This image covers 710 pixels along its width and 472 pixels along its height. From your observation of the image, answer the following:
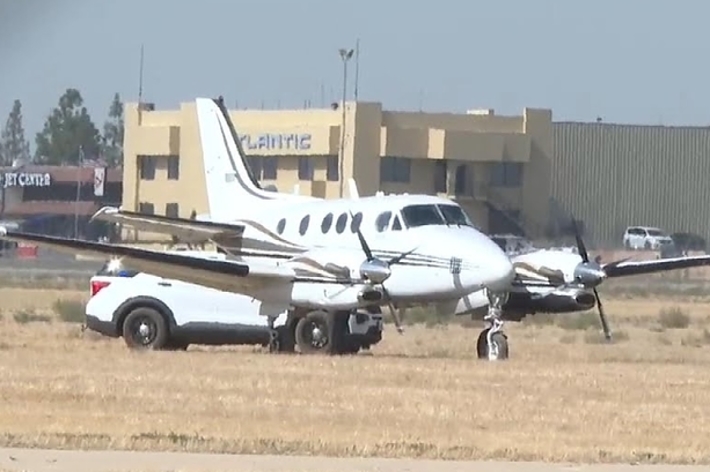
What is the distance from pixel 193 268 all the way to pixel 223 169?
321 inches

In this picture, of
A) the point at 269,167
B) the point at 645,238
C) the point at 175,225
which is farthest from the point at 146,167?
the point at 175,225

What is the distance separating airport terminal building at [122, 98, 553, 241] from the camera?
90125 millimetres

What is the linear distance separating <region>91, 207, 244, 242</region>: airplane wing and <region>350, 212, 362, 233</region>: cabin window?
3.20 m

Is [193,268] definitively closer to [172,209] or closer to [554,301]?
[554,301]

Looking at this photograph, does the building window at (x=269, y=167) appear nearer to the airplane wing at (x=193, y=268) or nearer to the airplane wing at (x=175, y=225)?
the airplane wing at (x=175, y=225)

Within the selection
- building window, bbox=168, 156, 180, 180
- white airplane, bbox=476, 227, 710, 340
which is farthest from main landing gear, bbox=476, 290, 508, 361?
building window, bbox=168, 156, 180, 180

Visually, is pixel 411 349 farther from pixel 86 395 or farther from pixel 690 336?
pixel 86 395

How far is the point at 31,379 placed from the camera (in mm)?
24125

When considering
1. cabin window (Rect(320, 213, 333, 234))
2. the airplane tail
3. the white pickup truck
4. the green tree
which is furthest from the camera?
the green tree

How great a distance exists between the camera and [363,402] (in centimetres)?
2219

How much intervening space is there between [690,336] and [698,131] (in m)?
62.5

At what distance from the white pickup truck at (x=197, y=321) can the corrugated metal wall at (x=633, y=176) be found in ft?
222

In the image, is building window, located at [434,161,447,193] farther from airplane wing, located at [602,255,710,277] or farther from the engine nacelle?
the engine nacelle

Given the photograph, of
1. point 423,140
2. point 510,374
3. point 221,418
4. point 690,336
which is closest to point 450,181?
point 423,140
